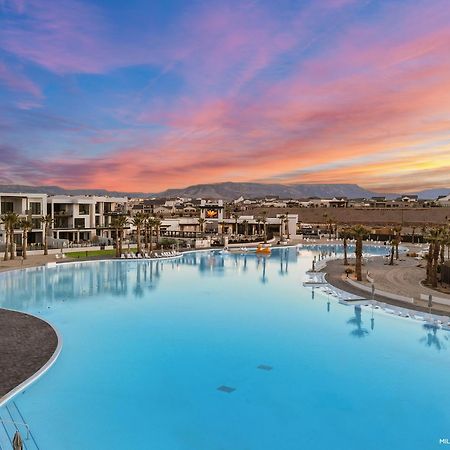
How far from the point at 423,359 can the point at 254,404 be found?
27.7ft

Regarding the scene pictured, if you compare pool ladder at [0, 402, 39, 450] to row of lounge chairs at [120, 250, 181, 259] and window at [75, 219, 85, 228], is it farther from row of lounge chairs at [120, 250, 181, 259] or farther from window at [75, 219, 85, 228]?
window at [75, 219, 85, 228]

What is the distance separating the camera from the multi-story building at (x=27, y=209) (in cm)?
5288

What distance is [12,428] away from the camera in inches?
430

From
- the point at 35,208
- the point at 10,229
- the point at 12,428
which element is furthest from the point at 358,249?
the point at 35,208

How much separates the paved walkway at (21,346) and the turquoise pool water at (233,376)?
60 cm

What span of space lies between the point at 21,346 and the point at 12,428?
5924mm

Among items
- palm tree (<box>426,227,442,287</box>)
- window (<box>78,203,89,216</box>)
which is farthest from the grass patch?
palm tree (<box>426,227,442,287</box>)

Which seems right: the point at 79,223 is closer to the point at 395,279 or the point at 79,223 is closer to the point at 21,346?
the point at 395,279

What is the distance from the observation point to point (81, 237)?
63.4 meters

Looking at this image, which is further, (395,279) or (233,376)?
(395,279)

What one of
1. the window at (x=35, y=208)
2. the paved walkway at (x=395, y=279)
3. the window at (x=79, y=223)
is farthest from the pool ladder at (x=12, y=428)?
the window at (x=79, y=223)

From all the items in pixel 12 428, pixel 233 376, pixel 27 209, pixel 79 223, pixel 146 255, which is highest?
pixel 27 209

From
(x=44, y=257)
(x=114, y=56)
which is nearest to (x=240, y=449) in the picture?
(x=114, y=56)

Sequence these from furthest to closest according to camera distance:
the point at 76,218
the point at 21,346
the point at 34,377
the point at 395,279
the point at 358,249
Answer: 1. the point at 76,218
2. the point at 358,249
3. the point at 395,279
4. the point at 21,346
5. the point at 34,377
